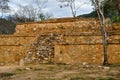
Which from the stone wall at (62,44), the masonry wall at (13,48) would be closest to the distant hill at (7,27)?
the stone wall at (62,44)

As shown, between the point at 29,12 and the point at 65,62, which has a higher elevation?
the point at 29,12

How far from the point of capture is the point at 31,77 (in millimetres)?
12883

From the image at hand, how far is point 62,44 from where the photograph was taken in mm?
19516

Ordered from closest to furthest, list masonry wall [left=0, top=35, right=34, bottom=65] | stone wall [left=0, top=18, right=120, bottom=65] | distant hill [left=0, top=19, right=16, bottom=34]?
1. stone wall [left=0, top=18, right=120, bottom=65]
2. masonry wall [left=0, top=35, right=34, bottom=65]
3. distant hill [left=0, top=19, right=16, bottom=34]

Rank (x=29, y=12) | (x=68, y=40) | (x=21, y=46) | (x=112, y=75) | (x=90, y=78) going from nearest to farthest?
(x=90, y=78) < (x=112, y=75) < (x=68, y=40) < (x=21, y=46) < (x=29, y=12)

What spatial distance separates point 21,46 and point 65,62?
16.1ft

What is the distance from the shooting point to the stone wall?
62.2ft

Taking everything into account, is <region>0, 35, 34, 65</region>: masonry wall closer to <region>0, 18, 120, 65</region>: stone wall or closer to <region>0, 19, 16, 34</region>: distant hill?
<region>0, 18, 120, 65</region>: stone wall

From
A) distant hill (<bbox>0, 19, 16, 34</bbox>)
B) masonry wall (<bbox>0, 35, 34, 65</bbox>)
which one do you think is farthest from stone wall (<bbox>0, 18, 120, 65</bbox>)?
distant hill (<bbox>0, 19, 16, 34</bbox>)

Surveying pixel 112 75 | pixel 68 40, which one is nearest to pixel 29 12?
pixel 68 40

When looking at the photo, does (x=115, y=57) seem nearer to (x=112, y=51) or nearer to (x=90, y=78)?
(x=112, y=51)

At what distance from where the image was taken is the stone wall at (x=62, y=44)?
1895cm

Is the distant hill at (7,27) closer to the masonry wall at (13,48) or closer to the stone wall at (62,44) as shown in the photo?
the stone wall at (62,44)

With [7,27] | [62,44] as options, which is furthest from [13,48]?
[7,27]
